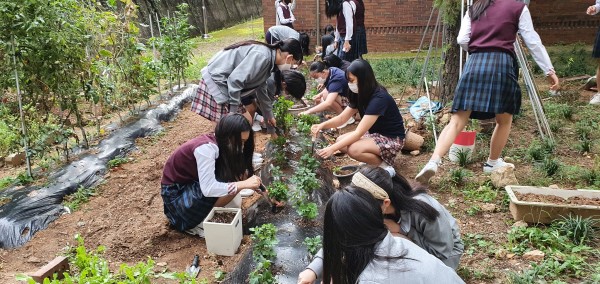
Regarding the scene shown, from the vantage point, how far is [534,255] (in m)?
2.59

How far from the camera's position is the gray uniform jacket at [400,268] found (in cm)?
153

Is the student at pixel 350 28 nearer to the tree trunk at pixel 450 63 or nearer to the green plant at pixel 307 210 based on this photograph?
the tree trunk at pixel 450 63

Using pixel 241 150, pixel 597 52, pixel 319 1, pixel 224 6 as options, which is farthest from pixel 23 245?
pixel 224 6

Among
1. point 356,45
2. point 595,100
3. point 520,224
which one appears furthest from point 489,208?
point 356,45

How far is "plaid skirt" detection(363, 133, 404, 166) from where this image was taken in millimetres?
3762

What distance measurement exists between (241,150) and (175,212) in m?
0.72

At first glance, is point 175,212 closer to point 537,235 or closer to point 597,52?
point 537,235

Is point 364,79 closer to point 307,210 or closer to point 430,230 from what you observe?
point 307,210

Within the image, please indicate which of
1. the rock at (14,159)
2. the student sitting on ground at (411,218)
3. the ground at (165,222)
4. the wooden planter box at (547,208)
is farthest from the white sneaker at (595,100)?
the rock at (14,159)

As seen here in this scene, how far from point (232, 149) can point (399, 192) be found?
126cm

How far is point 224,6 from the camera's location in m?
18.0

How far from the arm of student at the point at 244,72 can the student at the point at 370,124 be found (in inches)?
30.2

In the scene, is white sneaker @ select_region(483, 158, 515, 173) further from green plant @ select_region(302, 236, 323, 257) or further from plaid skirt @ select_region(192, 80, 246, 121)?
plaid skirt @ select_region(192, 80, 246, 121)

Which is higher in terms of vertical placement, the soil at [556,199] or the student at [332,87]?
the student at [332,87]
